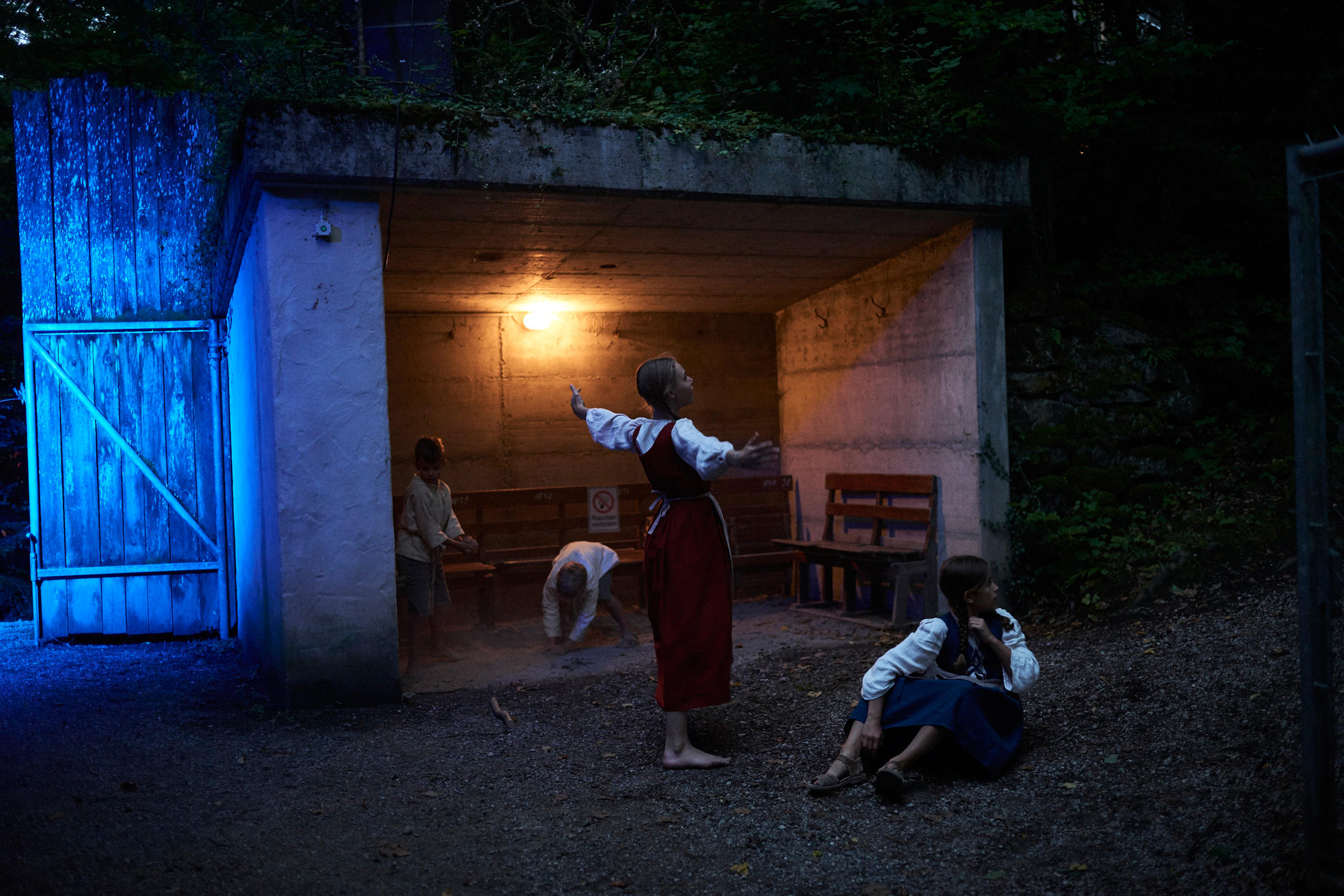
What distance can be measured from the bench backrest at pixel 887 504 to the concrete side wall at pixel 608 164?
2.21m

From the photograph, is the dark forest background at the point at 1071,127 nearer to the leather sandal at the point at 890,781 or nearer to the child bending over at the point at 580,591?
the child bending over at the point at 580,591

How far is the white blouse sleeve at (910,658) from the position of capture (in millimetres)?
4000

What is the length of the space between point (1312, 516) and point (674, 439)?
2323mm

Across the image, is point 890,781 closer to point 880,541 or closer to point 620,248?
point 880,541

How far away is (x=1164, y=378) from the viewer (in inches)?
307

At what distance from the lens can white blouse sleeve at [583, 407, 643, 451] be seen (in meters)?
4.45

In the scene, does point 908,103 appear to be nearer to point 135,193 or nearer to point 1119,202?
point 1119,202

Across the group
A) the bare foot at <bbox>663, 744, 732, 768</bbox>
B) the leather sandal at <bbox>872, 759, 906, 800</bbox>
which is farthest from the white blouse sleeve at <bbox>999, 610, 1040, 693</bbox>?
the bare foot at <bbox>663, 744, 732, 768</bbox>

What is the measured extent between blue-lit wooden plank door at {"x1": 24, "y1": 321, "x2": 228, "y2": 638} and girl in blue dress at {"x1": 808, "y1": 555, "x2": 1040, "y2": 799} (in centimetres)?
648

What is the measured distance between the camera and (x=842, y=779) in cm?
402

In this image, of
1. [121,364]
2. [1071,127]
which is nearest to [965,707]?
[1071,127]

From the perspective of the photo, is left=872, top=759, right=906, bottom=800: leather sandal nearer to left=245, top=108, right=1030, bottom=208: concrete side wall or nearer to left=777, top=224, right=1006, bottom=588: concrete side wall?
Result: left=777, top=224, right=1006, bottom=588: concrete side wall

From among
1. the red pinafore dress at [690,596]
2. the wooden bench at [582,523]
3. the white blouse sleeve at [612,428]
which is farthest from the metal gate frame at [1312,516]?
the wooden bench at [582,523]

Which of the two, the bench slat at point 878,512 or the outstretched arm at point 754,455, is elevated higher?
the outstretched arm at point 754,455
